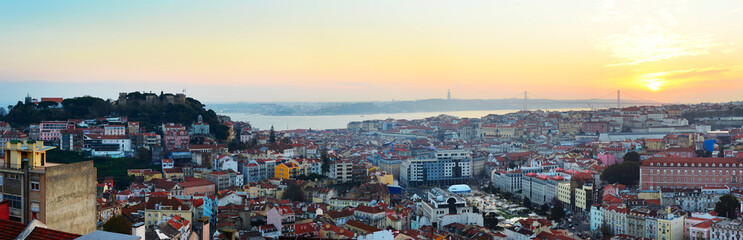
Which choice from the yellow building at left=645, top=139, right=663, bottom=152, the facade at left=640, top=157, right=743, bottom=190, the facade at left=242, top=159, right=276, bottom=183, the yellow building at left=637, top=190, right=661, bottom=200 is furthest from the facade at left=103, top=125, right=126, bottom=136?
the yellow building at left=645, top=139, right=663, bottom=152

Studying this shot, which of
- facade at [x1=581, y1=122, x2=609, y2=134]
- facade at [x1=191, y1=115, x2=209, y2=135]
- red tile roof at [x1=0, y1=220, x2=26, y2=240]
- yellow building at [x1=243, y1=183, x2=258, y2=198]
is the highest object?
red tile roof at [x1=0, y1=220, x2=26, y2=240]

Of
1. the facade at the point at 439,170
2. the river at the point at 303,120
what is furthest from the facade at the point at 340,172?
the river at the point at 303,120

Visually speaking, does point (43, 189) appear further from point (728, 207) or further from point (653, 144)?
point (653, 144)

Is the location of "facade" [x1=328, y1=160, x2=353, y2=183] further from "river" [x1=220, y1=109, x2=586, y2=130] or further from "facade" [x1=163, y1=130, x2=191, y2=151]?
"river" [x1=220, y1=109, x2=586, y2=130]

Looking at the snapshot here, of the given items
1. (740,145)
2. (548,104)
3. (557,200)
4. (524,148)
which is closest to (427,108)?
(548,104)

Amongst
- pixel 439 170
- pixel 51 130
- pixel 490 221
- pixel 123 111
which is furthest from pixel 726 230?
pixel 123 111

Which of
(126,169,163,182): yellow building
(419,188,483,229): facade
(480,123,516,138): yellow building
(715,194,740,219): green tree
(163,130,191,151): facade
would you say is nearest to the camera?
(419,188,483,229): facade
